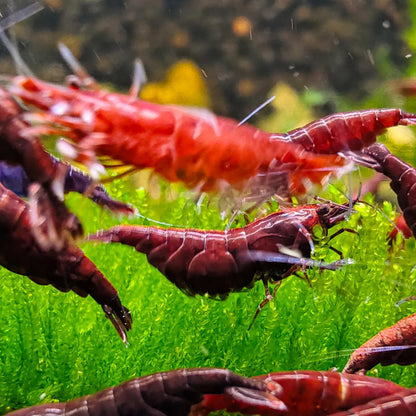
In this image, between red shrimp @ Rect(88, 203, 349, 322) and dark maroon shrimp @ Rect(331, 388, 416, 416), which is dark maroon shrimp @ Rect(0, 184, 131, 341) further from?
dark maroon shrimp @ Rect(331, 388, 416, 416)

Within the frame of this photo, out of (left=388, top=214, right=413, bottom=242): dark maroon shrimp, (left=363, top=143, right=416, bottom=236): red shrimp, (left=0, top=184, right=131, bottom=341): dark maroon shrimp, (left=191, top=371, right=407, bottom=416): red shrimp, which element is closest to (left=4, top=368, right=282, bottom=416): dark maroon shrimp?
(left=191, top=371, right=407, bottom=416): red shrimp

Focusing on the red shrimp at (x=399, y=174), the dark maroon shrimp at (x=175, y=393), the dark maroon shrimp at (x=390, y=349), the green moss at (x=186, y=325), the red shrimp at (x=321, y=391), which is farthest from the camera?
the green moss at (x=186, y=325)

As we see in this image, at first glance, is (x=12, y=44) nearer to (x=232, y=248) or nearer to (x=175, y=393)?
(x=232, y=248)

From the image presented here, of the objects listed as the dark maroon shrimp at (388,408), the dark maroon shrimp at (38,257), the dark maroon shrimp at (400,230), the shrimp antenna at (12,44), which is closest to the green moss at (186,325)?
the dark maroon shrimp at (400,230)

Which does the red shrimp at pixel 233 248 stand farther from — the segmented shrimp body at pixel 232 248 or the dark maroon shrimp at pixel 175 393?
the dark maroon shrimp at pixel 175 393

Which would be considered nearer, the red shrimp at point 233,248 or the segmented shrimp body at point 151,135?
the segmented shrimp body at point 151,135

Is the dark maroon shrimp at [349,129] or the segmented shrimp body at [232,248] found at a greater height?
the dark maroon shrimp at [349,129]
